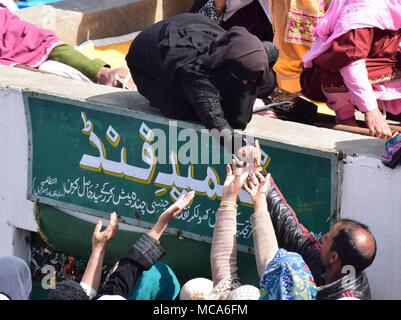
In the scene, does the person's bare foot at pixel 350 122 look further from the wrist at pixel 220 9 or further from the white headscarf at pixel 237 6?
the wrist at pixel 220 9

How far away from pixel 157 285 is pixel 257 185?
0.70 meters

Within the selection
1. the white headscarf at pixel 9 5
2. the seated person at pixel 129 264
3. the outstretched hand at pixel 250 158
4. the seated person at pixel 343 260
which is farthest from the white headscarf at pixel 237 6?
the seated person at pixel 343 260

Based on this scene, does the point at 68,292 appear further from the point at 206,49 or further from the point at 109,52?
the point at 109,52

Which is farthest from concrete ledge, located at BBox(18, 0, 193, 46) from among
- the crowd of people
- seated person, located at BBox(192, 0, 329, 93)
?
the crowd of people

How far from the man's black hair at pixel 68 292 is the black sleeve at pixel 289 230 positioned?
3.04ft

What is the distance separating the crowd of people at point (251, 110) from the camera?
4.57 metres

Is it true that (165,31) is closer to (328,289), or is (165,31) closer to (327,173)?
(327,173)

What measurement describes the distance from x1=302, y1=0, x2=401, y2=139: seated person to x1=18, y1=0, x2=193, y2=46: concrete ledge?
217cm

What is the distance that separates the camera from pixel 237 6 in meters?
7.32

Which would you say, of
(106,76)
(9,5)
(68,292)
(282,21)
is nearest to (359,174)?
(68,292)

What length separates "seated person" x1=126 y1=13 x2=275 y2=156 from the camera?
5.15 metres

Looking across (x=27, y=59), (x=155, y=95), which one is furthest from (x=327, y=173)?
(x=27, y=59)

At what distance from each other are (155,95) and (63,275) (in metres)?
1.24

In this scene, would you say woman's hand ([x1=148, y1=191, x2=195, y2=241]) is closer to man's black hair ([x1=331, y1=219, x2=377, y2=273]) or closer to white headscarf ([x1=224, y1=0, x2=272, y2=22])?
man's black hair ([x1=331, y1=219, x2=377, y2=273])
